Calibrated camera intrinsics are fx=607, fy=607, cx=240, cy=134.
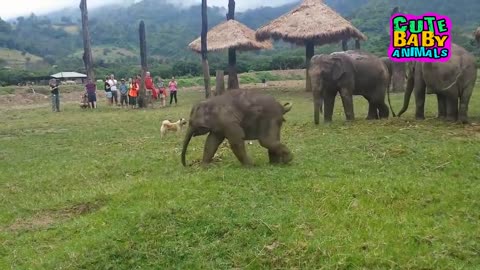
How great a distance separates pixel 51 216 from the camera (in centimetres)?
787

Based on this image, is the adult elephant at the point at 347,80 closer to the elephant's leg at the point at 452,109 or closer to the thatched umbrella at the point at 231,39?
the elephant's leg at the point at 452,109

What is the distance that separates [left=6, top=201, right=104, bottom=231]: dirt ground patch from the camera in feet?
24.6

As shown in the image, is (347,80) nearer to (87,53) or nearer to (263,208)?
(263,208)

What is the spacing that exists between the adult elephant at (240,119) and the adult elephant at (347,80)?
178 inches

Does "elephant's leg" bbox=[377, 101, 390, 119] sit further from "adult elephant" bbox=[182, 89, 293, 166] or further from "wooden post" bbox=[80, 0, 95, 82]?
"wooden post" bbox=[80, 0, 95, 82]

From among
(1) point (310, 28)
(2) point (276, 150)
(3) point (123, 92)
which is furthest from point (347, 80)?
(1) point (310, 28)

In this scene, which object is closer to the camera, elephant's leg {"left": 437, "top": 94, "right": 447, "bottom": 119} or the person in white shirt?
elephant's leg {"left": 437, "top": 94, "right": 447, "bottom": 119}

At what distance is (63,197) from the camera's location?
862 cm

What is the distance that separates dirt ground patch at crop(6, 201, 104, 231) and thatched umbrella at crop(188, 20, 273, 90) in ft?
76.4

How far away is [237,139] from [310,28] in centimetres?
2103

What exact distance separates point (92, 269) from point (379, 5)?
2881 inches

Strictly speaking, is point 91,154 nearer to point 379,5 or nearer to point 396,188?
point 396,188

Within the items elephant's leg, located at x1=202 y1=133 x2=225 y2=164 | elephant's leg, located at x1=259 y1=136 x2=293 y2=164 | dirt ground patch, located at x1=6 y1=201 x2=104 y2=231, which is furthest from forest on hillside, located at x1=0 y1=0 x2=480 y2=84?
dirt ground patch, located at x1=6 y1=201 x2=104 y2=231

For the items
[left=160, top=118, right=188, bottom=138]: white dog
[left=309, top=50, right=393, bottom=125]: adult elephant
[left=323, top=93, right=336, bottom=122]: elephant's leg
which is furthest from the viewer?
[left=160, top=118, right=188, bottom=138]: white dog
